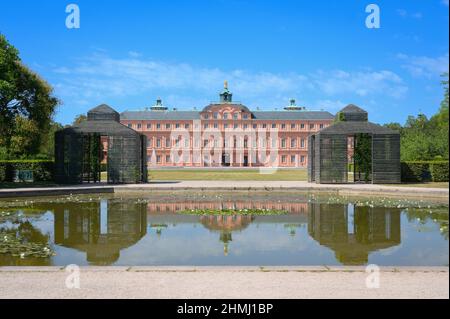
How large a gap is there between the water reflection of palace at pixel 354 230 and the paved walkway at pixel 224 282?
1.16m

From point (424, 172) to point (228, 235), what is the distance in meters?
20.2

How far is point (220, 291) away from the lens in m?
4.59

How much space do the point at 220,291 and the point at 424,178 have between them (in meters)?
23.5

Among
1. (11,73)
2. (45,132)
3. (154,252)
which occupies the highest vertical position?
(11,73)

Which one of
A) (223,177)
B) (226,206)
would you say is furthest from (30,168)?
(226,206)

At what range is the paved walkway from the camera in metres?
4.52

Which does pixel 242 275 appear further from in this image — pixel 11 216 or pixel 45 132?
pixel 45 132

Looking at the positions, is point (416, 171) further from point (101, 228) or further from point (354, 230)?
point (101, 228)

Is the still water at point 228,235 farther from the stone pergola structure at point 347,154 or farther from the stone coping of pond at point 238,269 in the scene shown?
the stone pergola structure at point 347,154

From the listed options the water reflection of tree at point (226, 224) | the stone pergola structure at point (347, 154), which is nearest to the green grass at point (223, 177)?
the stone pergola structure at point (347, 154)

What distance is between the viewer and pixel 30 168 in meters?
24.2

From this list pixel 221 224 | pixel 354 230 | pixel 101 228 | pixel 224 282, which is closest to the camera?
pixel 224 282
